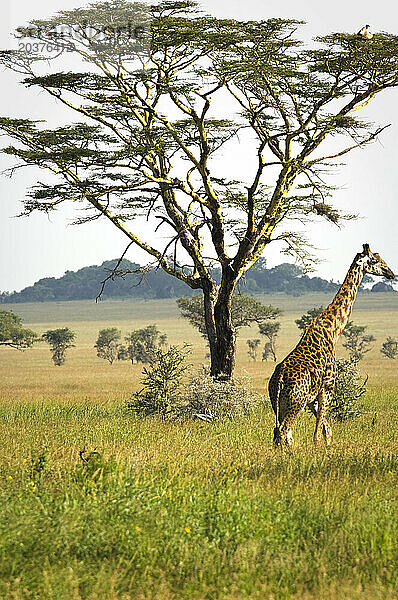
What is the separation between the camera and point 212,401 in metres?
14.6

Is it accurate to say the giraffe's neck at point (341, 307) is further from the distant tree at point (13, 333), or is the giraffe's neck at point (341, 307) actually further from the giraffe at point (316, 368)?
the distant tree at point (13, 333)

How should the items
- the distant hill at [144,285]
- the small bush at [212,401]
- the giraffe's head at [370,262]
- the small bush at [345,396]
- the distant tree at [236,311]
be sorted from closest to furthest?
the giraffe's head at [370,262] < the small bush at [345,396] < the small bush at [212,401] < the distant tree at [236,311] < the distant hill at [144,285]

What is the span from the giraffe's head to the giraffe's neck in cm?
7

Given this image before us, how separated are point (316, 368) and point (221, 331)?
5708 mm

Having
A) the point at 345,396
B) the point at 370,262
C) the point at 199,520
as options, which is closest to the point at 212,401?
the point at 345,396

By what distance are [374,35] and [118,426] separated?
8347 mm

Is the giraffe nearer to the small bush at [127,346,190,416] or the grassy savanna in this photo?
the grassy savanna

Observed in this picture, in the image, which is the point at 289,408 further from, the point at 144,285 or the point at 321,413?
the point at 144,285

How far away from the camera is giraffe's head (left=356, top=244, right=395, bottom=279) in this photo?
11.2 meters

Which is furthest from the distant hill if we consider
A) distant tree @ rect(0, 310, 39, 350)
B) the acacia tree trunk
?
the acacia tree trunk

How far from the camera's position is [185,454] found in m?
9.50

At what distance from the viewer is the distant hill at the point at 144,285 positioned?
114 metres

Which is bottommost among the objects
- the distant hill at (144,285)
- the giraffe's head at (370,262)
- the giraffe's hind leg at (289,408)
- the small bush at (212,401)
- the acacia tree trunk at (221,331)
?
the small bush at (212,401)

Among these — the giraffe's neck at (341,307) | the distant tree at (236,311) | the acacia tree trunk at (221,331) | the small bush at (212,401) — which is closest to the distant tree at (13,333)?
the distant tree at (236,311)
